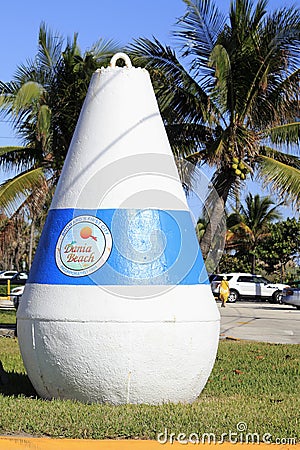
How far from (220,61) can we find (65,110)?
3717 mm

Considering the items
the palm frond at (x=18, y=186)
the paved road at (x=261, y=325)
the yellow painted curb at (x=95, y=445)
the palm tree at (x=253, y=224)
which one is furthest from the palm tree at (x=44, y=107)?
the palm tree at (x=253, y=224)

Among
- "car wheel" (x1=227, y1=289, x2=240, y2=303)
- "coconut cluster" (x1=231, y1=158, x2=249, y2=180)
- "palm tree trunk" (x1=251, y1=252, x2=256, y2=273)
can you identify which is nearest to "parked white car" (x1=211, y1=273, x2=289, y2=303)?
"car wheel" (x1=227, y1=289, x2=240, y2=303)

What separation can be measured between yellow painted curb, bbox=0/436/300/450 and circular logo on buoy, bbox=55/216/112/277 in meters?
1.90

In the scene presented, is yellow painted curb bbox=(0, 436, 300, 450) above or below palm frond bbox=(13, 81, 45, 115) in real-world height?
below

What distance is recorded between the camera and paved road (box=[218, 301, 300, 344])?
18.3 metres

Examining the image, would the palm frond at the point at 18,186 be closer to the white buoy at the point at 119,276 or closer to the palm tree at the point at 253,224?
the white buoy at the point at 119,276

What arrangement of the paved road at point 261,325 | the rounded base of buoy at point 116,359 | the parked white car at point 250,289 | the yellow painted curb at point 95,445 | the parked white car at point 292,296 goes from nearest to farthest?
the yellow painted curb at point 95,445 → the rounded base of buoy at point 116,359 → the paved road at point 261,325 → the parked white car at point 292,296 → the parked white car at point 250,289

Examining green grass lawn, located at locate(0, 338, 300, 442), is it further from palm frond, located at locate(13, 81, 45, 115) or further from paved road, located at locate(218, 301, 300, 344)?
palm frond, located at locate(13, 81, 45, 115)

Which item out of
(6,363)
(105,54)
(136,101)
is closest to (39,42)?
(105,54)

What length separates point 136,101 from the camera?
8562 millimetres

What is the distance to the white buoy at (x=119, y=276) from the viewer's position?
25.0 feet

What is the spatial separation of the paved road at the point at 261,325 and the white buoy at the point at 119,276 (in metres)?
9.43

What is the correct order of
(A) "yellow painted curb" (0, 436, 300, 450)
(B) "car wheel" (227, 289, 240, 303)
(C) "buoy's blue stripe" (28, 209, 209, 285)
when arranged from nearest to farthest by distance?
(A) "yellow painted curb" (0, 436, 300, 450), (C) "buoy's blue stripe" (28, 209, 209, 285), (B) "car wheel" (227, 289, 240, 303)

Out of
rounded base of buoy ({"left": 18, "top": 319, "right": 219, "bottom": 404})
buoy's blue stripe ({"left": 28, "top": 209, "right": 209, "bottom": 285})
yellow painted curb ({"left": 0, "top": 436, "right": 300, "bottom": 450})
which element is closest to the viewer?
yellow painted curb ({"left": 0, "top": 436, "right": 300, "bottom": 450})
